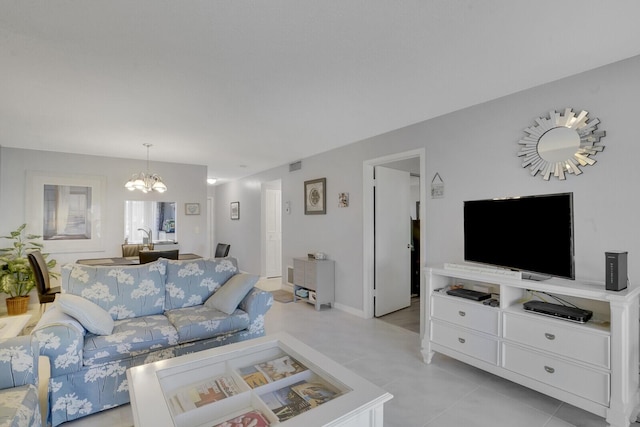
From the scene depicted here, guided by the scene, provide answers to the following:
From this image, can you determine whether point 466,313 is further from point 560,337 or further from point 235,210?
point 235,210

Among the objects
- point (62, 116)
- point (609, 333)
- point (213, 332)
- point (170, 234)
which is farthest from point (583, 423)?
point (170, 234)

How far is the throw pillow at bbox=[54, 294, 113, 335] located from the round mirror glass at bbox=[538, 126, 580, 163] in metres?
3.61

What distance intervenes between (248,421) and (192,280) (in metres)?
1.98

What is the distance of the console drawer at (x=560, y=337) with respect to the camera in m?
1.89

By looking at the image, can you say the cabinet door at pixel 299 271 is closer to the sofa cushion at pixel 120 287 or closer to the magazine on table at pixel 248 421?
the sofa cushion at pixel 120 287

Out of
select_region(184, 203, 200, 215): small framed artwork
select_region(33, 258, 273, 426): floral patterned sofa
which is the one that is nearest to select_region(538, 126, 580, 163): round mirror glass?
select_region(33, 258, 273, 426): floral patterned sofa

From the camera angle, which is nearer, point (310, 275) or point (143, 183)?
point (143, 183)

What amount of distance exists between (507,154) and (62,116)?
427cm

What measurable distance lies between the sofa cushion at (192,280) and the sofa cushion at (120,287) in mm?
89

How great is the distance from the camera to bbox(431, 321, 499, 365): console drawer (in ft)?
7.89

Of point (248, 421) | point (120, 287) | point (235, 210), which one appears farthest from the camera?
point (235, 210)

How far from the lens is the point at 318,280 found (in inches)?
177

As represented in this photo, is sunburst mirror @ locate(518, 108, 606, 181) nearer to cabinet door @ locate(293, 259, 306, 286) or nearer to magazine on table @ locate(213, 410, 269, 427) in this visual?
magazine on table @ locate(213, 410, 269, 427)

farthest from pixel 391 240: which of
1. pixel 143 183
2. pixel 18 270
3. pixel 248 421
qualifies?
pixel 18 270
